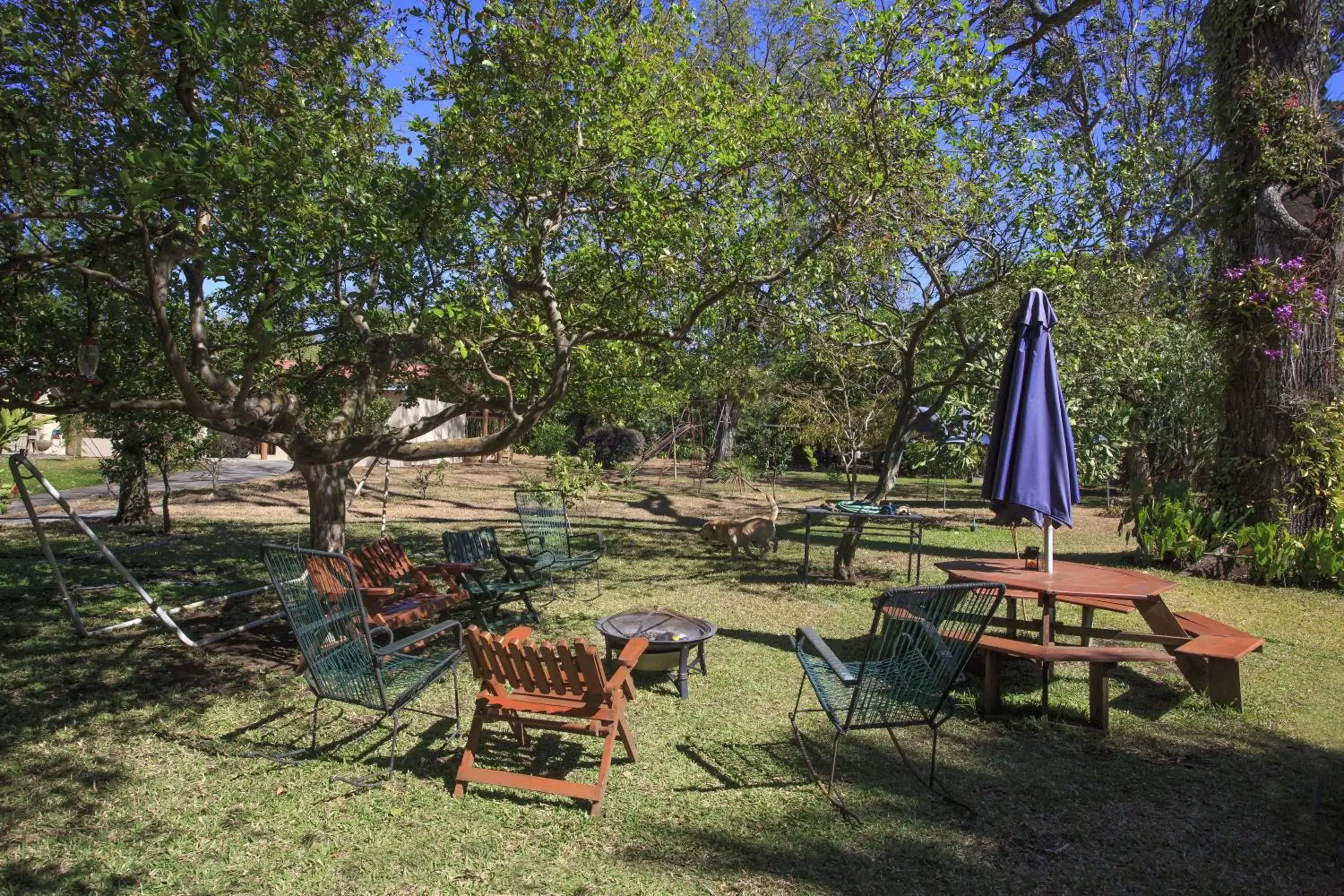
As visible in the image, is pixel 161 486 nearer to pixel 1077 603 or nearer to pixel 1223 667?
pixel 1077 603

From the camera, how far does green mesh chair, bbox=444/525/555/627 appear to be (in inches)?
269

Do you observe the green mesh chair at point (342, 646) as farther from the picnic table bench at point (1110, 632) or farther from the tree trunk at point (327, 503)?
the picnic table bench at point (1110, 632)

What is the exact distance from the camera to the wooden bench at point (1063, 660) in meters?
4.69

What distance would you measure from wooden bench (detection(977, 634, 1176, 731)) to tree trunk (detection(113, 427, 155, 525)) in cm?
1124

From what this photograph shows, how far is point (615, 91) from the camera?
6.39 m

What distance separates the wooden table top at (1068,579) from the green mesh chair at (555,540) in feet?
11.8

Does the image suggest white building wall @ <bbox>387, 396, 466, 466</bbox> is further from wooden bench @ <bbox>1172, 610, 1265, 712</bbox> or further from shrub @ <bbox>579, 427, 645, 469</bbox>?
wooden bench @ <bbox>1172, 610, 1265, 712</bbox>

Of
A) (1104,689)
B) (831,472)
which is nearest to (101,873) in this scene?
(1104,689)

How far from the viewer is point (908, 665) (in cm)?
417

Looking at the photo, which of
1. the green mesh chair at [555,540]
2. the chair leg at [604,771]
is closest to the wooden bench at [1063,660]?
the chair leg at [604,771]

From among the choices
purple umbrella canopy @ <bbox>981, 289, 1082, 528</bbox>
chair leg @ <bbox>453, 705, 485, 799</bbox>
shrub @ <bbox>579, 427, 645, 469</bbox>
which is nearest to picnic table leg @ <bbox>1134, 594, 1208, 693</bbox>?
purple umbrella canopy @ <bbox>981, 289, 1082, 528</bbox>

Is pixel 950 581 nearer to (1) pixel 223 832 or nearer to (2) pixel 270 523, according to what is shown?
(1) pixel 223 832

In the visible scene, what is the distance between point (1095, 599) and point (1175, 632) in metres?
0.56

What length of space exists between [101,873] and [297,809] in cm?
74
